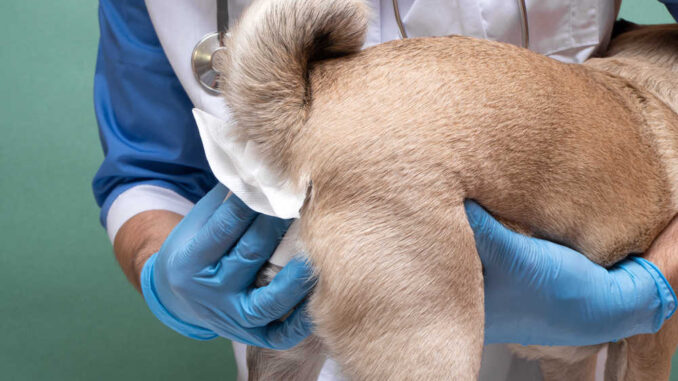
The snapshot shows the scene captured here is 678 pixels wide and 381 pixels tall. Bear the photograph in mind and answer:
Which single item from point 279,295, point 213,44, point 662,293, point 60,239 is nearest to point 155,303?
point 279,295

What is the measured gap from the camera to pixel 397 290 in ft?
1.97

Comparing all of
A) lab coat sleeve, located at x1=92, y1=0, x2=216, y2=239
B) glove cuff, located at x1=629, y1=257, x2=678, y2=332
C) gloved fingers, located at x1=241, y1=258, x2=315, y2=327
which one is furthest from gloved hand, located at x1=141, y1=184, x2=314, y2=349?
glove cuff, located at x1=629, y1=257, x2=678, y2=332

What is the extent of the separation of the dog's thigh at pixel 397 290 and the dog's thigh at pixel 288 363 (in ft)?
0.77

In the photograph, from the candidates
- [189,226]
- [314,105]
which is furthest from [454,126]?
[189,226]

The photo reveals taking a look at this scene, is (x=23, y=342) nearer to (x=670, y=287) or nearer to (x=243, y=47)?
(x=243, y=47)

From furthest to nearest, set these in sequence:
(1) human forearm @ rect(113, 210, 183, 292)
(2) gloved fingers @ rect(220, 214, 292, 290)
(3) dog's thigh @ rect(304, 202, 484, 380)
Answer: (1) human forearm @ rect(113, 210, 183, 292)
(2) gloved fingers @ rect(220, 214, 292, 290)
(3) dog's thigh @ rect(304, 202, 484, 380)

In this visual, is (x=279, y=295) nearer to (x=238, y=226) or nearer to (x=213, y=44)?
(x=238, y=226)

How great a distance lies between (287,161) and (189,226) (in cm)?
27

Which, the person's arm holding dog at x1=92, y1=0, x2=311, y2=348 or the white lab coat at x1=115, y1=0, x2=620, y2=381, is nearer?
the person's arm holding dog at x1=92, y1=0, x2=311, y2=348

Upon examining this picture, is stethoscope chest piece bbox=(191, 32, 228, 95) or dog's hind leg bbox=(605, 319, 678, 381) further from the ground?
stethoscope chest piece bbox=(191, 32, 228, 95)

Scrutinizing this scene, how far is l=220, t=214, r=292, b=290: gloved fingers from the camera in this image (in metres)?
0.73

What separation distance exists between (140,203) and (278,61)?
63cm

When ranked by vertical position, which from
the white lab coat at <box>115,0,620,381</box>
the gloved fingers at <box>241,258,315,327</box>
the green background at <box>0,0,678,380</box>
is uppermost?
the white lab coat at <box>115,0,620,381</box>

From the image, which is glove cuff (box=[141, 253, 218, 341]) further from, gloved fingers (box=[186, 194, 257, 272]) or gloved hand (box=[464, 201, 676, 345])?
gloved hand (box=[464, 201, 676, 345])
